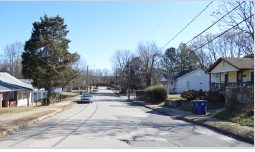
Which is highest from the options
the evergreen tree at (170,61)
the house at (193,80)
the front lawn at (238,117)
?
the evergreen tree at (170,61)

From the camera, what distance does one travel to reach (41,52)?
1404 inches

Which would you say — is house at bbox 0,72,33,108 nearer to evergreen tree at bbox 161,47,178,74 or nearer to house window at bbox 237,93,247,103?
house window at bbox 237,93,247,103

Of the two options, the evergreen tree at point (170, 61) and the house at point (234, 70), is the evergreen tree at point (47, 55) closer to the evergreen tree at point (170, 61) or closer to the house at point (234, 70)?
the house at point (234, 70)

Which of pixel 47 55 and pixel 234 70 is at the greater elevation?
pixel 47 55

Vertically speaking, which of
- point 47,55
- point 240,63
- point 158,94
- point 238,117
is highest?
point 47,55

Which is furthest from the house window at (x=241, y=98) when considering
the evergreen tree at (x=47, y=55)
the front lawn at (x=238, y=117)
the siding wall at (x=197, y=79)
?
the siding wall at (x=197, y=79)

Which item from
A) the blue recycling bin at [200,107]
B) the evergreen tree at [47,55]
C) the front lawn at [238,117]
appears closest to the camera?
the front lawn at [238,117]

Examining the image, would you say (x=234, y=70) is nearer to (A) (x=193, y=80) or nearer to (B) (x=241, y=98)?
(B) (x=241, y=98)

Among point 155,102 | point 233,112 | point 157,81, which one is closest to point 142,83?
point 157,81

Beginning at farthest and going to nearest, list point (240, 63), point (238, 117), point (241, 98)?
point (240, 63) → point (241, 98) → point (238, 117)

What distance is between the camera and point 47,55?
3547 centimetres

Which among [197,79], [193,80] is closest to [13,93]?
[193,80]

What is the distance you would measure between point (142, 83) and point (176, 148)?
6639 cm

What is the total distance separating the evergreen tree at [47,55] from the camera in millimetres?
34844
